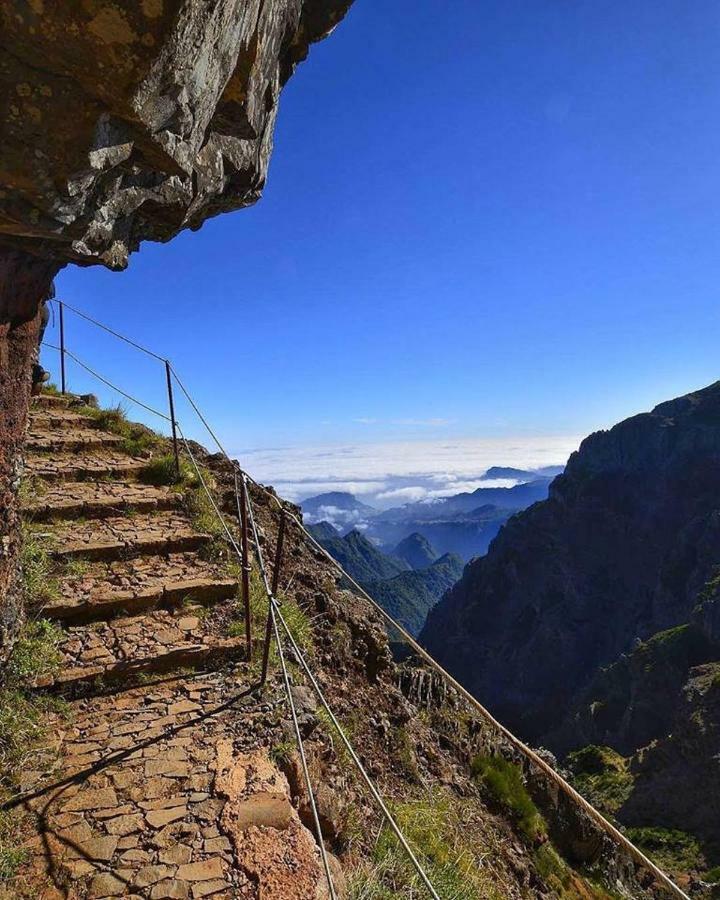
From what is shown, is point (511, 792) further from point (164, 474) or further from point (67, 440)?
point (67, 440)

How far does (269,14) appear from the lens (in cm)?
582

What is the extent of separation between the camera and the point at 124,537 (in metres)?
7.77

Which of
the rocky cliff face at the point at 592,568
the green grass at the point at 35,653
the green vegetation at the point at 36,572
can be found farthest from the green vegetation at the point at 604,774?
the green grass at the point at 35,653

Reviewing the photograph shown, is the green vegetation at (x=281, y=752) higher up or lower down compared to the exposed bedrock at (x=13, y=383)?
lower down

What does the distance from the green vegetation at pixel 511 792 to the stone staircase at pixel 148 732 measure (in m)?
4.84

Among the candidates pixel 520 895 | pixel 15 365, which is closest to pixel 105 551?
pixel 15 365

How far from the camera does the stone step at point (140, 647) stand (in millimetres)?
5660

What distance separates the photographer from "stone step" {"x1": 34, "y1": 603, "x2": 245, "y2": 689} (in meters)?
5.66

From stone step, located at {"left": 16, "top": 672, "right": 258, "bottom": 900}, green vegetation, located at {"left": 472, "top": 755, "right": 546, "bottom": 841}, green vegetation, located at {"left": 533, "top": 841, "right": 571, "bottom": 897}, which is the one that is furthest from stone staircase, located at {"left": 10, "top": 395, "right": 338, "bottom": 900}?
green vegetation, located at {"left": 533, "top": 841, "right": 571, "bottom": 897}

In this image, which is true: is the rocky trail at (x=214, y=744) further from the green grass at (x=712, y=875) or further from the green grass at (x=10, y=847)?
the green grass at (x=712, y=875)

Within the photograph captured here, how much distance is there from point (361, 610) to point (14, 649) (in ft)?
21.2

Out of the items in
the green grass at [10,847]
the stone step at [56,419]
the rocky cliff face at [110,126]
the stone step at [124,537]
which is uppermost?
the rocky cliff face at [110,126]

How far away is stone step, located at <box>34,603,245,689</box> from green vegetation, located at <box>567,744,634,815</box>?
5729 cm

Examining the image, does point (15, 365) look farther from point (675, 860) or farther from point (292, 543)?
point (675, 860)
